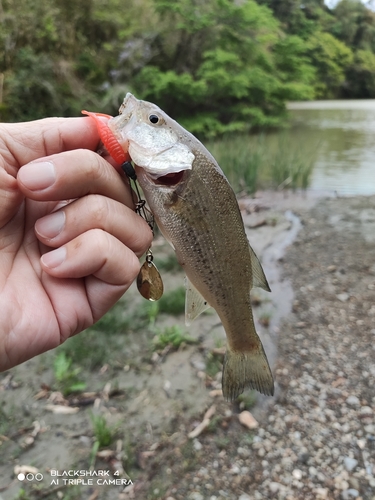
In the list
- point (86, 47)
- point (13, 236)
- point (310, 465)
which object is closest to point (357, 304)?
point (310, 465)

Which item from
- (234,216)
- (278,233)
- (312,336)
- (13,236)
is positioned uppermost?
(234,216)

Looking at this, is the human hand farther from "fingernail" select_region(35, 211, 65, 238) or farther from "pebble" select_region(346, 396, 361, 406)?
"pebble" select_region(346, 396, 361, 406)

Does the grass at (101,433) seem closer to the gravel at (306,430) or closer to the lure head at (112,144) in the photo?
the gravel at (306,430)

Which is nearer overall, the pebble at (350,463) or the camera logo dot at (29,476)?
the camera logo dot at (29,476)

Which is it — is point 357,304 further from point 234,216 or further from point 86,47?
point 86,47

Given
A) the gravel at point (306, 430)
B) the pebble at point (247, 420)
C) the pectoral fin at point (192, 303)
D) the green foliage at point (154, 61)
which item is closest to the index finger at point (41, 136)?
the pectoral fin at point (192, 303)

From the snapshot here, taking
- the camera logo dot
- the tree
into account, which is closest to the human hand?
the camera logo dot
